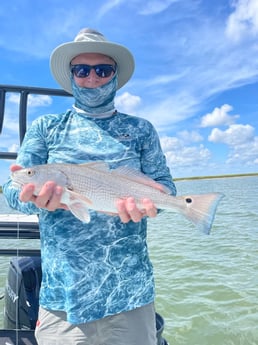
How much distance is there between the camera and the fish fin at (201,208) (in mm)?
2062

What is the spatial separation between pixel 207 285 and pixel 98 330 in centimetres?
528

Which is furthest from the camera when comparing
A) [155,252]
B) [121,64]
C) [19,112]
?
[155,252]

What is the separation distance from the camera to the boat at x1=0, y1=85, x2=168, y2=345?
2.95 m

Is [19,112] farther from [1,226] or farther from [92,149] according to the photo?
[92,149]

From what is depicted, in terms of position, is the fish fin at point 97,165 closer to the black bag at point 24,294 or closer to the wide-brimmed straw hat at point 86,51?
the wide-brimmed straw hat at point 86,51

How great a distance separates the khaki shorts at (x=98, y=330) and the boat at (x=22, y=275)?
64cm

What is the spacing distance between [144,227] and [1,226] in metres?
1.78

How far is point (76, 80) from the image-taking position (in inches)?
96.6

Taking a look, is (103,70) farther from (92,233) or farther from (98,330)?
(98,330)

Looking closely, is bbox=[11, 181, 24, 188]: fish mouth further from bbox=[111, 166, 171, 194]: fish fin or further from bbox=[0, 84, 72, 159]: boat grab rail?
bbox=[0, 84, 72, 159]: boat grab rail

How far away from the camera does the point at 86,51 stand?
7.98ft

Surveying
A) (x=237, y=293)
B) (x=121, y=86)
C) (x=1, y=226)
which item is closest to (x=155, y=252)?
(x=237, y=293)

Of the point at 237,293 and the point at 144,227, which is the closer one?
the point at 144,227

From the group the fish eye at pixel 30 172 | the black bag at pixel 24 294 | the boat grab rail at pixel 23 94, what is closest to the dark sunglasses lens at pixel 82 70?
the fish eye at pixel 30 172
